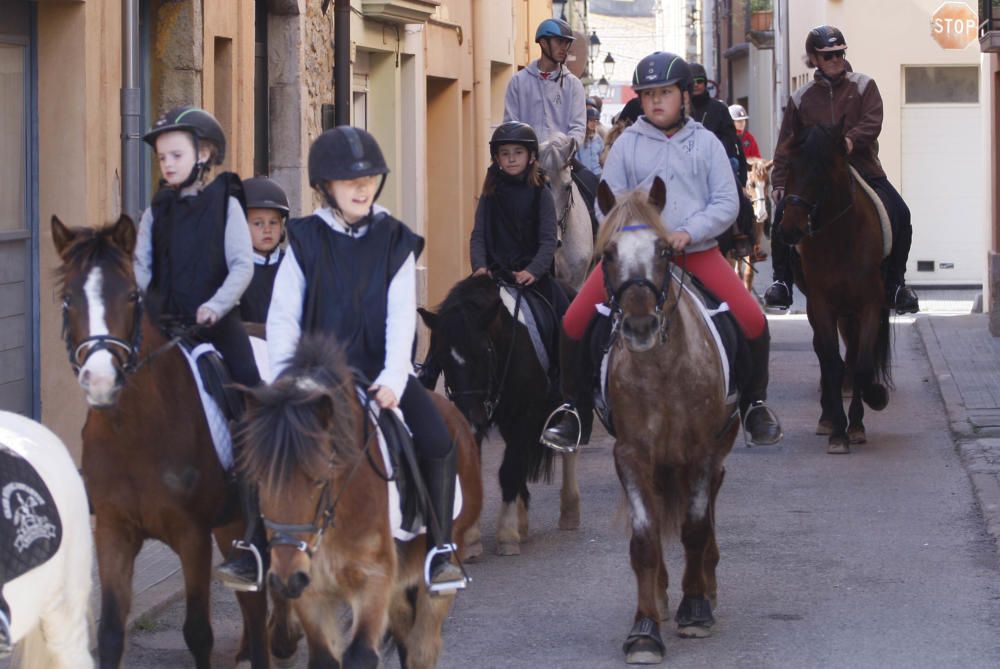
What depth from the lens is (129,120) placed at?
10969 mm

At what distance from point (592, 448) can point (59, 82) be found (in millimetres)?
4901

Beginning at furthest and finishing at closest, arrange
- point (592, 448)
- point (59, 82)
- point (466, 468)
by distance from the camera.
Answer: point (592, 448)
point (59, 82)
point (466, 468)

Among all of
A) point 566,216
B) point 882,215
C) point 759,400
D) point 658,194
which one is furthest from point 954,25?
point 658,194

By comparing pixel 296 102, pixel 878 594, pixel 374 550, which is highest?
pixel 296 102

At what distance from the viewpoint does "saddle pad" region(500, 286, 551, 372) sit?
984 centimetres

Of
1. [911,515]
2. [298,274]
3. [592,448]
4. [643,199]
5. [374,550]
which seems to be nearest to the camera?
[374,550]

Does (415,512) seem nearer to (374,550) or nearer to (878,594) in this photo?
(374,550)

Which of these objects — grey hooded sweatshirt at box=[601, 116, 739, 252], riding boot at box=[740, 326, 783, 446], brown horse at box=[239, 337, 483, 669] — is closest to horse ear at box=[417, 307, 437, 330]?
grey hooded sweatshirt at box=[601, 116, 739, 252]

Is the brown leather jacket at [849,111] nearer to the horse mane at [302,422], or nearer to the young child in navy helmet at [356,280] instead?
the young child in navy helmet at [356,280]

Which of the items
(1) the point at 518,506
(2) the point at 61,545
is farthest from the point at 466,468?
(1) the point at 518,506

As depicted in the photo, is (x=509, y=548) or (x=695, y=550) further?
(x=509, y=548)

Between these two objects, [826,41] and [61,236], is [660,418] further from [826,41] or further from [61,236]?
[826,41]

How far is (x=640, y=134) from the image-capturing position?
8.23 metres

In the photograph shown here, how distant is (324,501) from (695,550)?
282 cm
